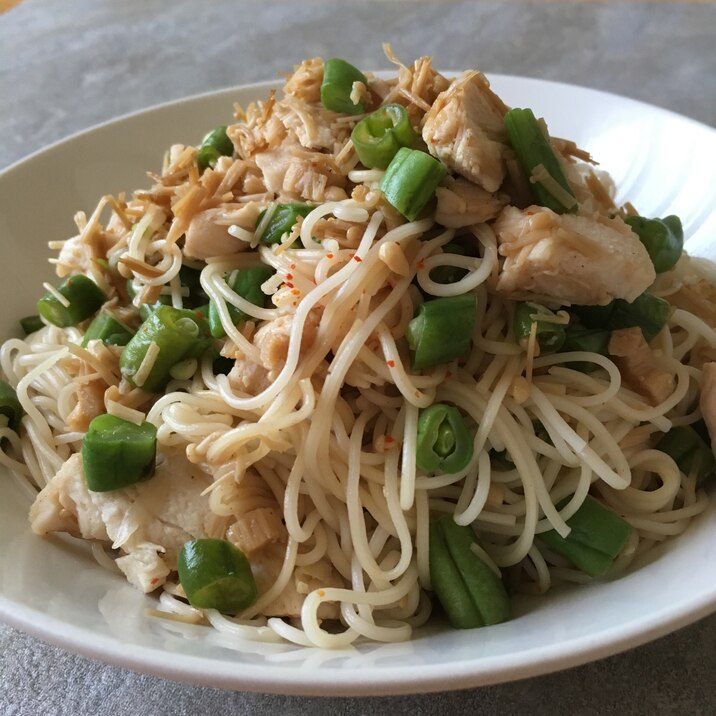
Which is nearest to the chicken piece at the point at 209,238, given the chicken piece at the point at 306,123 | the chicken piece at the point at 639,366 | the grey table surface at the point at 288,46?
the chicken piece at the point at 306,123

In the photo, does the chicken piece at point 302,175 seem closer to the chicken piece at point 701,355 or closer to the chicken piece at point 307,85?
the chicken piece at point 307,85

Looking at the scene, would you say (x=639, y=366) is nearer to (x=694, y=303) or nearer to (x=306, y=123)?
(x=694, y=303)

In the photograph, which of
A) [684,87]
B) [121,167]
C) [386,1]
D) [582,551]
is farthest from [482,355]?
[386,1]

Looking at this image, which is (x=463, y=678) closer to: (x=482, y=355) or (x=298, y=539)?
(x=298, y=539)

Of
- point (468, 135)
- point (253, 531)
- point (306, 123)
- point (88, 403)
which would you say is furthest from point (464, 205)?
point (88, 403)

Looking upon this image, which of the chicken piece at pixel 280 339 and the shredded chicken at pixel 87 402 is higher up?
the chicken piece at pixel 280 339

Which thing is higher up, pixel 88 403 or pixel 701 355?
pixel 88 403

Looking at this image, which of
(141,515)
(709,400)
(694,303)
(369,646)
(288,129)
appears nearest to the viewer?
(369,646)

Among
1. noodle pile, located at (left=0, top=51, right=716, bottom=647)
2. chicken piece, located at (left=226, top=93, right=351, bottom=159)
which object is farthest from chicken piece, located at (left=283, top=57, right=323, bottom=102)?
noodle pile, located at (left=0, top=51, right=716, bottom=647)
